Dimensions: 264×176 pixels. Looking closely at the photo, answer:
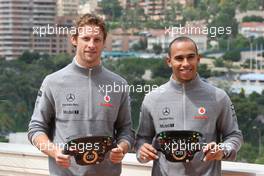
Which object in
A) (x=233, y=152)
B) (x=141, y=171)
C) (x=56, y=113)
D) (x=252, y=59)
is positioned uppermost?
(x=56, y=113)

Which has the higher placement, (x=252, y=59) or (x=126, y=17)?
(x=126, y=17)

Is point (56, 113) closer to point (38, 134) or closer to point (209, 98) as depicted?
point (38, 134)

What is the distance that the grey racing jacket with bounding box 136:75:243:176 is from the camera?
1572 mm

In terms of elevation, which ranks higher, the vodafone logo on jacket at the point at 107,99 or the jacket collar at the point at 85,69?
the jacket collar at the point at 85,69

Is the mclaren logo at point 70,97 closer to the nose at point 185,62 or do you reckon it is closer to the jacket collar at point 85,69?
the jacket collar at point 85,69

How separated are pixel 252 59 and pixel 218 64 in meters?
2.81

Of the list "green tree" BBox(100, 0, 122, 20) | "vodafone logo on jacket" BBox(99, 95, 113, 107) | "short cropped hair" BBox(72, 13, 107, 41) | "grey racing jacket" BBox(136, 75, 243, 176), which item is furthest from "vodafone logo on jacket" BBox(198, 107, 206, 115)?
"green tree" BBox(100, 0, 122, 20)

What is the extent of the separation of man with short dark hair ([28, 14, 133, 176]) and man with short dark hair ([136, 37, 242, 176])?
107mm

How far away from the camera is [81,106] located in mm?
1553

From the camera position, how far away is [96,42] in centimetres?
155

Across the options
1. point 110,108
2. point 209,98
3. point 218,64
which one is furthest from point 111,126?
point 218,64

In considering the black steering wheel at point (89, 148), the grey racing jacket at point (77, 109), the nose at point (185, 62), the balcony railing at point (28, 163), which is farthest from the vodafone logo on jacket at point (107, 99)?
the balcony railing at point (28, 163)

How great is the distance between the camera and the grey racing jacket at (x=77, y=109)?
60.9 inches

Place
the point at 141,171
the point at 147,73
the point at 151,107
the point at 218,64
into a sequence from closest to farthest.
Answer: the point at 151,107 < the point at 141,171 < the point at 147,73 < the point at 218,64
